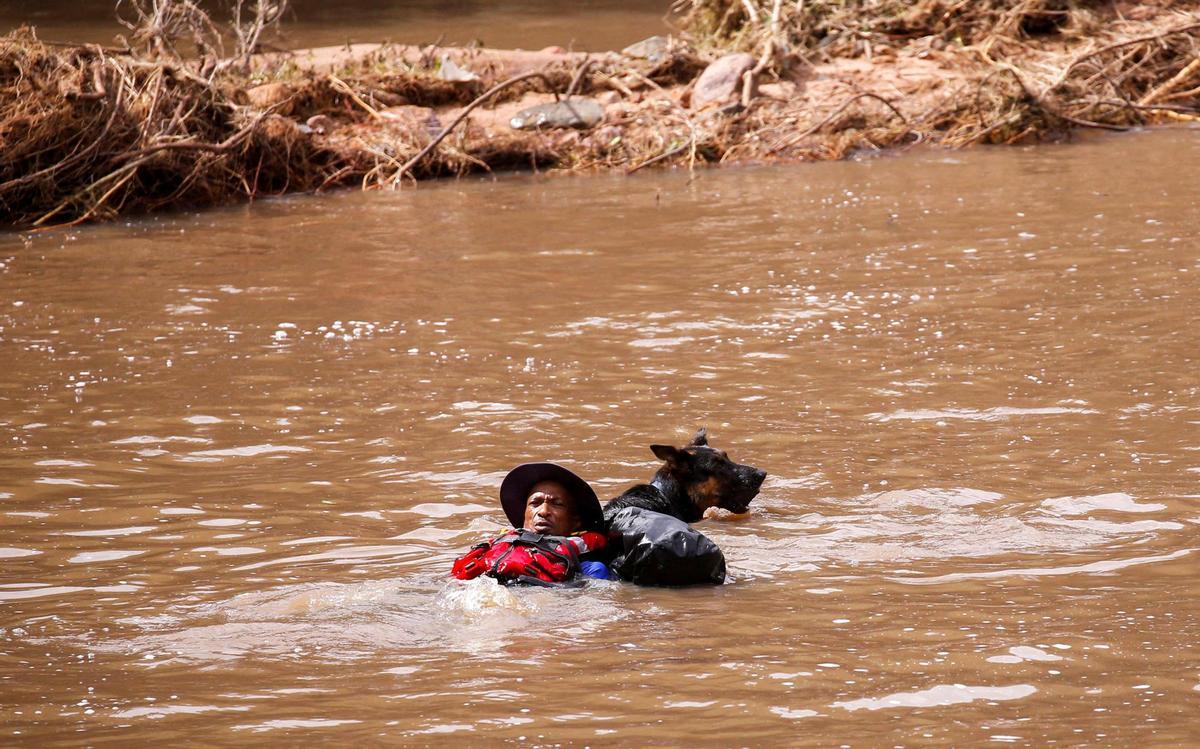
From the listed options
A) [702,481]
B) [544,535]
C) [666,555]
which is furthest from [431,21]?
[666,555]

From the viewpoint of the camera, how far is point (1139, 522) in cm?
627

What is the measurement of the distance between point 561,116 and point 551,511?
42.2 feet

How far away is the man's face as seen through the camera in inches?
240

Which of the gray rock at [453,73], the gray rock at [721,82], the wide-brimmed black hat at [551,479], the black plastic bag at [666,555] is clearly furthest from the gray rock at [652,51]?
the black plastic bag at [666,555]

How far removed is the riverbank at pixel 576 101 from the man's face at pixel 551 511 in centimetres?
1049

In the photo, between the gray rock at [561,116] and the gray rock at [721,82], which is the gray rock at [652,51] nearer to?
the gray rock at [721,82]

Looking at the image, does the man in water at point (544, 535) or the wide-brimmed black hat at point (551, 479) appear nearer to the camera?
the man in water at point (544, 535)

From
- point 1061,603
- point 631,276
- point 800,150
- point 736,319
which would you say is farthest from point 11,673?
point 800,150

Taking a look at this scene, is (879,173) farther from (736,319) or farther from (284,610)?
(284,610)

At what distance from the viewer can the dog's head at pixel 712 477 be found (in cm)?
655

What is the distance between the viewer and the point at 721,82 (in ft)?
61.7

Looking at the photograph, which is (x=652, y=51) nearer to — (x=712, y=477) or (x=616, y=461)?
(x=616, y=461)

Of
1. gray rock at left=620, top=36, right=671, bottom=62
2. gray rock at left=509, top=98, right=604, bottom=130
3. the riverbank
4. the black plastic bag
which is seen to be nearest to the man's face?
the black plastic bag

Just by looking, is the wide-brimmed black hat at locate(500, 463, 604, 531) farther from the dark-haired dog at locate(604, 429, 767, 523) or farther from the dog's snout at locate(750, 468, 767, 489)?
the dog's snout at locate(750, 468, 767, 489)
